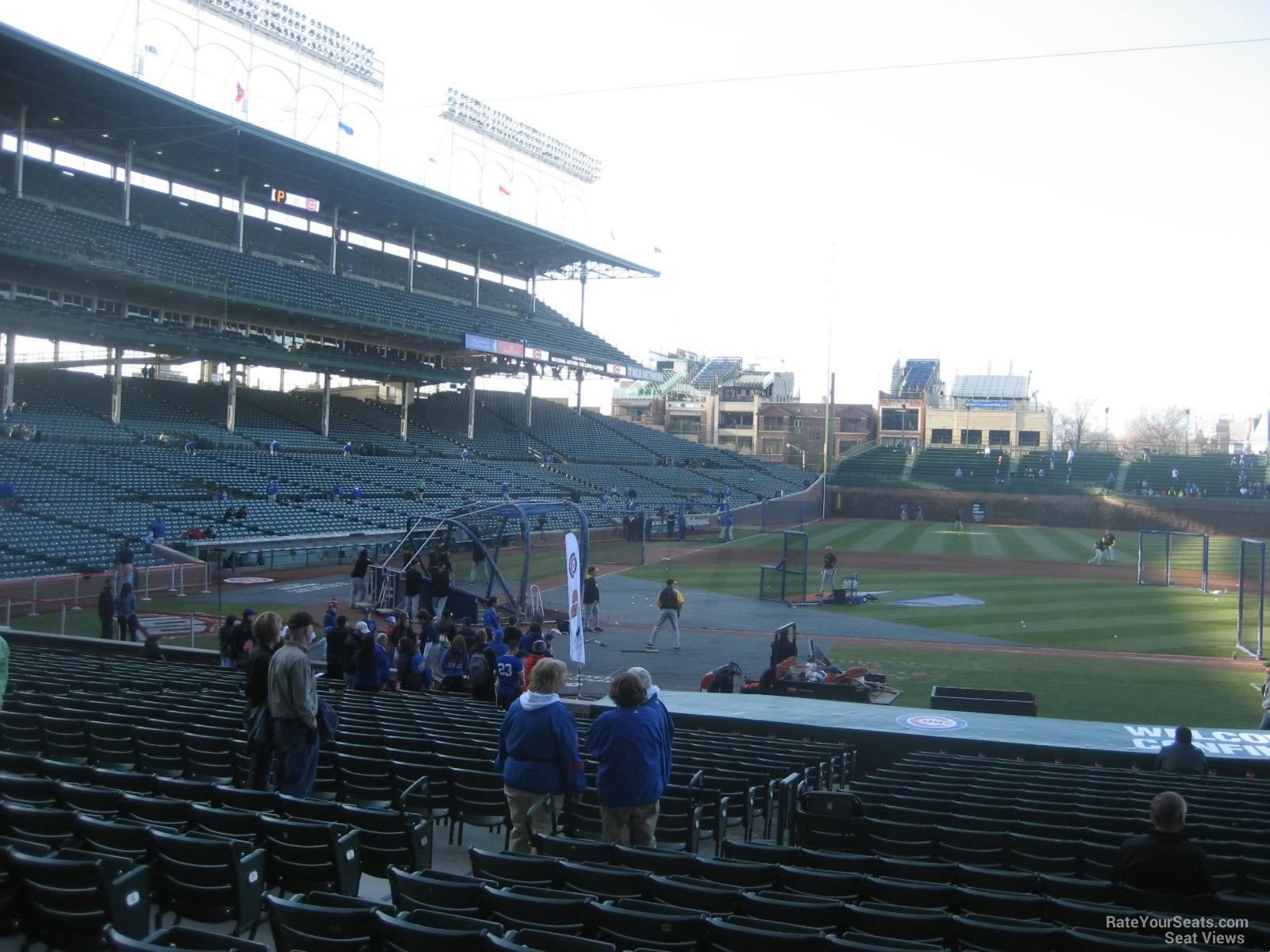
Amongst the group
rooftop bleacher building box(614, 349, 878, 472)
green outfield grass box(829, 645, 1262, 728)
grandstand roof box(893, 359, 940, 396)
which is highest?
grandstand roof box(893, 359, 940, 396)

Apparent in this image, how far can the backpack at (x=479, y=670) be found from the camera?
43.5 ft

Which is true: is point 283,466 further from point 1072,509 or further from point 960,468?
point 1072,509

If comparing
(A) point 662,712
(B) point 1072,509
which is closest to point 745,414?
(B) point 1072,509

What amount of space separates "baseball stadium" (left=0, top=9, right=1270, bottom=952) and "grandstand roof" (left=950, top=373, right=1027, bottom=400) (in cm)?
1943

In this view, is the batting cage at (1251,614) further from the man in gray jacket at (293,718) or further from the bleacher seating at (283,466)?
the bleacher seating at (283,466)

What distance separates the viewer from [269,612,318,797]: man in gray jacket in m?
6.75

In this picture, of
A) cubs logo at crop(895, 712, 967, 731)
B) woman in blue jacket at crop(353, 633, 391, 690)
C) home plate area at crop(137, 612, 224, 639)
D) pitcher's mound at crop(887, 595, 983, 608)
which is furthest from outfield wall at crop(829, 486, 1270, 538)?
woman in blue jacket at crop(353, 633, 391, 690)

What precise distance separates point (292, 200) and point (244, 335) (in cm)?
848

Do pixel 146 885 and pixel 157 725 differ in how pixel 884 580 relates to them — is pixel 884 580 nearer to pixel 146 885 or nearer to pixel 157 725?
pixel 157 725

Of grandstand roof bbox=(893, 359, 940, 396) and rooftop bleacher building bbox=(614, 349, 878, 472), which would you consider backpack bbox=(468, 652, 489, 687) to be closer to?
rooftop bleacher building bbox=(614, 349, 878, 472)

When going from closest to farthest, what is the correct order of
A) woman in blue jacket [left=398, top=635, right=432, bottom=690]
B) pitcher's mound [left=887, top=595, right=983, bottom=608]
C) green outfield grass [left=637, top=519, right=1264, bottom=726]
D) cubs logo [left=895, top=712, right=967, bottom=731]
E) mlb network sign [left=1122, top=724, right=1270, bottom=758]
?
1. mlb network sign [left=1122, top=724, right=1270, bottom=758]
2. cubs logo [left=895, top=712, right=967, bottom=731]
3. woman in blue jacket [left=398, top=635, right=432, bottom=690]
4. green outfield grass [left=637, top=519, right=1264, bottom=726]
5. pitcher's mound [left=887, top=595, right=983, bottom=608]

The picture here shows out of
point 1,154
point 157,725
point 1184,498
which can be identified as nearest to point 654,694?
point 157,725

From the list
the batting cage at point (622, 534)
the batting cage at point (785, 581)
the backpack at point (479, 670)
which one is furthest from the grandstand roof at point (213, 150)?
the backpack at point (479, 670)

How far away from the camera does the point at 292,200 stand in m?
50.3
